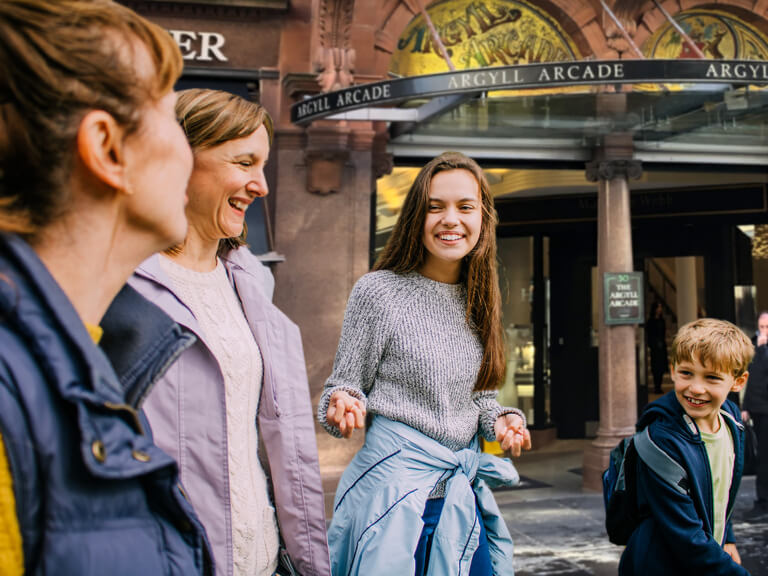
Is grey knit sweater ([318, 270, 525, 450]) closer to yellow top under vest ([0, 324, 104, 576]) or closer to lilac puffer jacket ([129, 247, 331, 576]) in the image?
lilac puffer jacket ([129, 247, 331, 576])

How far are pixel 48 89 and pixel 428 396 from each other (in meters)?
1.57

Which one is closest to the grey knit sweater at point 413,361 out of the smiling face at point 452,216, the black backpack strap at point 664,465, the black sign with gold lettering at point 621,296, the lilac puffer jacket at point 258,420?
the smiling face at point 452,216

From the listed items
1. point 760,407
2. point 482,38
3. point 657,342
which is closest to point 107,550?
point 760,407

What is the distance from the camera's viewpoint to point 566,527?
6.28 m

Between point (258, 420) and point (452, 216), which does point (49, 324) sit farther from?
point (452, 216)

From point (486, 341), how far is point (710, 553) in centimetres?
101

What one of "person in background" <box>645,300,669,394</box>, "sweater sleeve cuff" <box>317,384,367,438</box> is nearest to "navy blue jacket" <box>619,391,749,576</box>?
"sweater sleeve cuff" <box>317,384,367,438</box>

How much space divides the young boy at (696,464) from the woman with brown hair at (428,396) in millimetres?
597

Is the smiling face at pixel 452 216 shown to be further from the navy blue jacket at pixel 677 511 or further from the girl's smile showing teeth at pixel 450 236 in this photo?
the navy blue jacket at pixel 677 511

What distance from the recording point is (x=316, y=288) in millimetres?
6953

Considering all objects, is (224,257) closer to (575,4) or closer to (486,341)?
(486,341)

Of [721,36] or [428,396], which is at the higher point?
[721,36]

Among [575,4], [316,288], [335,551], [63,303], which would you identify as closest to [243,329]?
[335,551]

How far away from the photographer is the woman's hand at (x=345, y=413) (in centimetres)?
192
